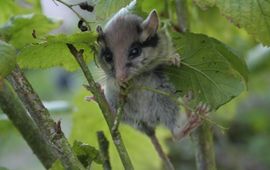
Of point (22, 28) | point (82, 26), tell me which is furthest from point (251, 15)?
point (22, 28)

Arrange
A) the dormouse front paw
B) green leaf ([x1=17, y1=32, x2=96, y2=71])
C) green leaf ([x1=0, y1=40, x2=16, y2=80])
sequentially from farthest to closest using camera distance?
the dormouse front paw < green leaf ([x1=17, y1=32, x2=96, y2=71]) < green leaf ([x1=0, y1=40, x2=16, y2=80])

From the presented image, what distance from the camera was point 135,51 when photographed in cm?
157

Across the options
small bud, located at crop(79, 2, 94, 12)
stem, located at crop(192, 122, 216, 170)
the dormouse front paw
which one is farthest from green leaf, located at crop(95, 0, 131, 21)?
stem, located at crop(192, 122, 216, 170)

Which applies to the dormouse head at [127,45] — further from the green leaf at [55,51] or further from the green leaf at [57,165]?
the green leaf at [57,165]

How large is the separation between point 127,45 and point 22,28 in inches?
9.1

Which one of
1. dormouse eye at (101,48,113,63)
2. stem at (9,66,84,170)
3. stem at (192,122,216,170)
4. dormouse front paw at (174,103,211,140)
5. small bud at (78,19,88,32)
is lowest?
stem at (192,122,216,170)

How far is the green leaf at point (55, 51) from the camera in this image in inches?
46.0

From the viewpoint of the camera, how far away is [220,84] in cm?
139

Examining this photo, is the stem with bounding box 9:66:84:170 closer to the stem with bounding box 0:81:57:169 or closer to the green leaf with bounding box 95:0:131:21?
the green leaf with bounding box 95:0:131:21

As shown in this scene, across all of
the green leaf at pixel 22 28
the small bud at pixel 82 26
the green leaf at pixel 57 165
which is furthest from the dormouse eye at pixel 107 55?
the green leaf at pixel 57 165

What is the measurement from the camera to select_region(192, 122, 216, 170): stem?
1455mm

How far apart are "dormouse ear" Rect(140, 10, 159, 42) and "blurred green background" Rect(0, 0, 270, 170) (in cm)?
11

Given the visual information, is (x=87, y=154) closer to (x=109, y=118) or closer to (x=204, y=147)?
(x=109, y=118)

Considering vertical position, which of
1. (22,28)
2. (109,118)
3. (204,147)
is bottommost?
(204,147)
